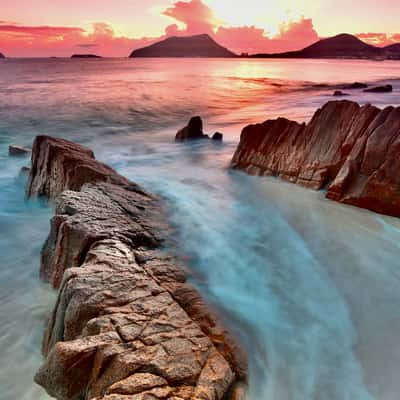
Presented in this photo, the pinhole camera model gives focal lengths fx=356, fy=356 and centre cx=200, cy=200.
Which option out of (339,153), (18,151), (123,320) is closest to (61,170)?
(123,320)

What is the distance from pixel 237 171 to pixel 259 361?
199 inches

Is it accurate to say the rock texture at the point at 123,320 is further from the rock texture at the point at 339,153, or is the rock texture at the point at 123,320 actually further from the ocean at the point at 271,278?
the rock texture at the point at 339,153

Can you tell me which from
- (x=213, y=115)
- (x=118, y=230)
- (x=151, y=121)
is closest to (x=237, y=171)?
(x=118, y=230)

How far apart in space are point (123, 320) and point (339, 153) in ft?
15.1

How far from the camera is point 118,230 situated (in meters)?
4.04

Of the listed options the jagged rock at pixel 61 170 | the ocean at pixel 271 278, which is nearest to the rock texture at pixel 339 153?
the ocean at pixel 271 278

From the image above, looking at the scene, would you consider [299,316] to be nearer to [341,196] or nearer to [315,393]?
[315,393]

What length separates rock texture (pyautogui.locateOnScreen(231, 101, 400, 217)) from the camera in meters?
5.02

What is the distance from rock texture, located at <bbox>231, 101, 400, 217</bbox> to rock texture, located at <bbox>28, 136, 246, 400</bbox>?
290 centimetres

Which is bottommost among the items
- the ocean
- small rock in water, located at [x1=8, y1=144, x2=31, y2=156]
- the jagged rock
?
the ocean

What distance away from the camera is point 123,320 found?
266 centimetres

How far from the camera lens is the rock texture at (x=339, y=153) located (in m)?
5.02

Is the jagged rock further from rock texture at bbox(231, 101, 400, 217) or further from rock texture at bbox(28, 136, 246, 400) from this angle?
rock texture at bbox(231, 101, 400, 217)

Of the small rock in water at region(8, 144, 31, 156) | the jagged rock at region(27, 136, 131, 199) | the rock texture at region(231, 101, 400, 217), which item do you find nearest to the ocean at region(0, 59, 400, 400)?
the rock texture at region(231, 101, 400, 217)
